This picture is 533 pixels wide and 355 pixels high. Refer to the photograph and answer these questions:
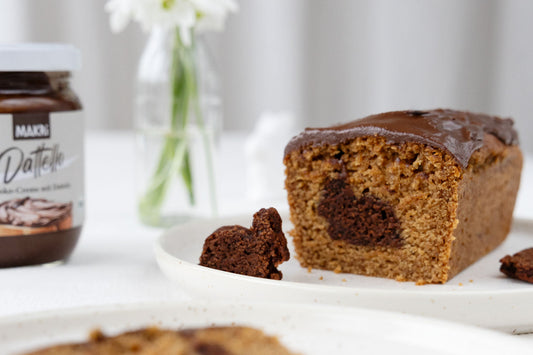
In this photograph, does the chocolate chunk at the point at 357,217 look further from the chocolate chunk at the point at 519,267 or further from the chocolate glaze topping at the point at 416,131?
the chocolate chunk at the point at 519,267

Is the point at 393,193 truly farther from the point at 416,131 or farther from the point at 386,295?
the point at 386,295

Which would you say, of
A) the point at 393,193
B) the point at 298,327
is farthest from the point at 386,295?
the point at 393,193

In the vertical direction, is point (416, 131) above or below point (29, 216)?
above

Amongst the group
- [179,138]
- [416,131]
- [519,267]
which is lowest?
[519,267]

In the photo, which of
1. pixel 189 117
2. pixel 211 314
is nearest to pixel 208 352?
pixel 211 314

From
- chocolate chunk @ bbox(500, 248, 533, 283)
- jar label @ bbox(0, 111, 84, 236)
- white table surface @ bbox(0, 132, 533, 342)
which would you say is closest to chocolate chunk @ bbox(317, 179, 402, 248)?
chocolate chunk @ bbox(500, 248, 533, 283)

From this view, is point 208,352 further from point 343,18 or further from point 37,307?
point 343,18
